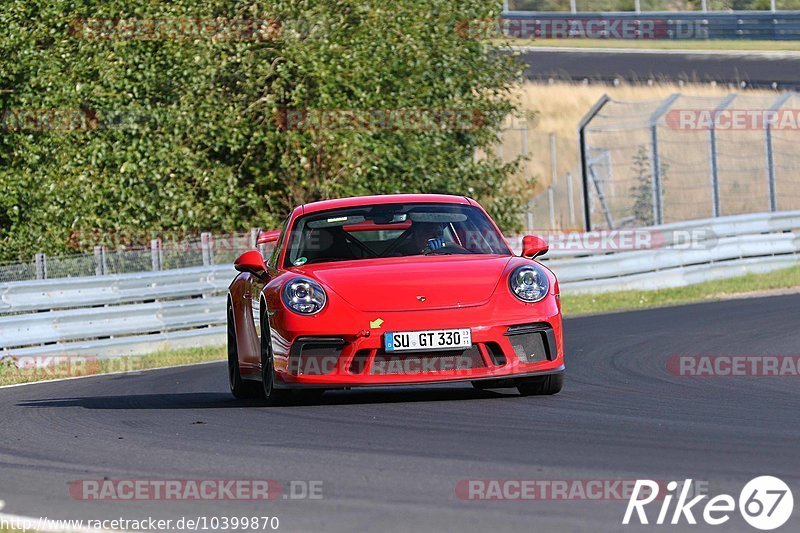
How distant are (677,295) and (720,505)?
53.3ft

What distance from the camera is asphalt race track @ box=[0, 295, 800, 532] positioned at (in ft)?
17.3

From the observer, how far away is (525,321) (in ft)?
28.1

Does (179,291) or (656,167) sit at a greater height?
(656,167)

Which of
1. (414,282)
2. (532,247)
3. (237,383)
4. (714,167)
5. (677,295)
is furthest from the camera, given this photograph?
(714,167)

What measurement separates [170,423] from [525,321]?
6.81 ft

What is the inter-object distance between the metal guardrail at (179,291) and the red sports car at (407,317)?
668cm

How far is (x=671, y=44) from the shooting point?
171 ft

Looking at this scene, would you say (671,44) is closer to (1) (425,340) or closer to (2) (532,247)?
(2) (532,247)

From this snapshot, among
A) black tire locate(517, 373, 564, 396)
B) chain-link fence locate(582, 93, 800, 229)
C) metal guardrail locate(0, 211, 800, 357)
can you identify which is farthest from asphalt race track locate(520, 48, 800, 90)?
black tire locate(517, 373, 564, 396)

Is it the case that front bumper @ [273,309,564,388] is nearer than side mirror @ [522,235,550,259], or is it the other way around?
front bumper @ [273,309,564,388]

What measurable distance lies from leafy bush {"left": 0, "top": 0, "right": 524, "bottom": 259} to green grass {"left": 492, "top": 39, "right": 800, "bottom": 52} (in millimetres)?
22906

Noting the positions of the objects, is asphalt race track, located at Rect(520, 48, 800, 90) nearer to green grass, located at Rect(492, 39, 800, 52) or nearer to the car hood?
green grass, located at Rect(492, 39, 800, 52)

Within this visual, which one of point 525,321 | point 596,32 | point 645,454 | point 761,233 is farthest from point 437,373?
point 596,32

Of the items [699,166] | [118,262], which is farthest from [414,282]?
[699,166]
